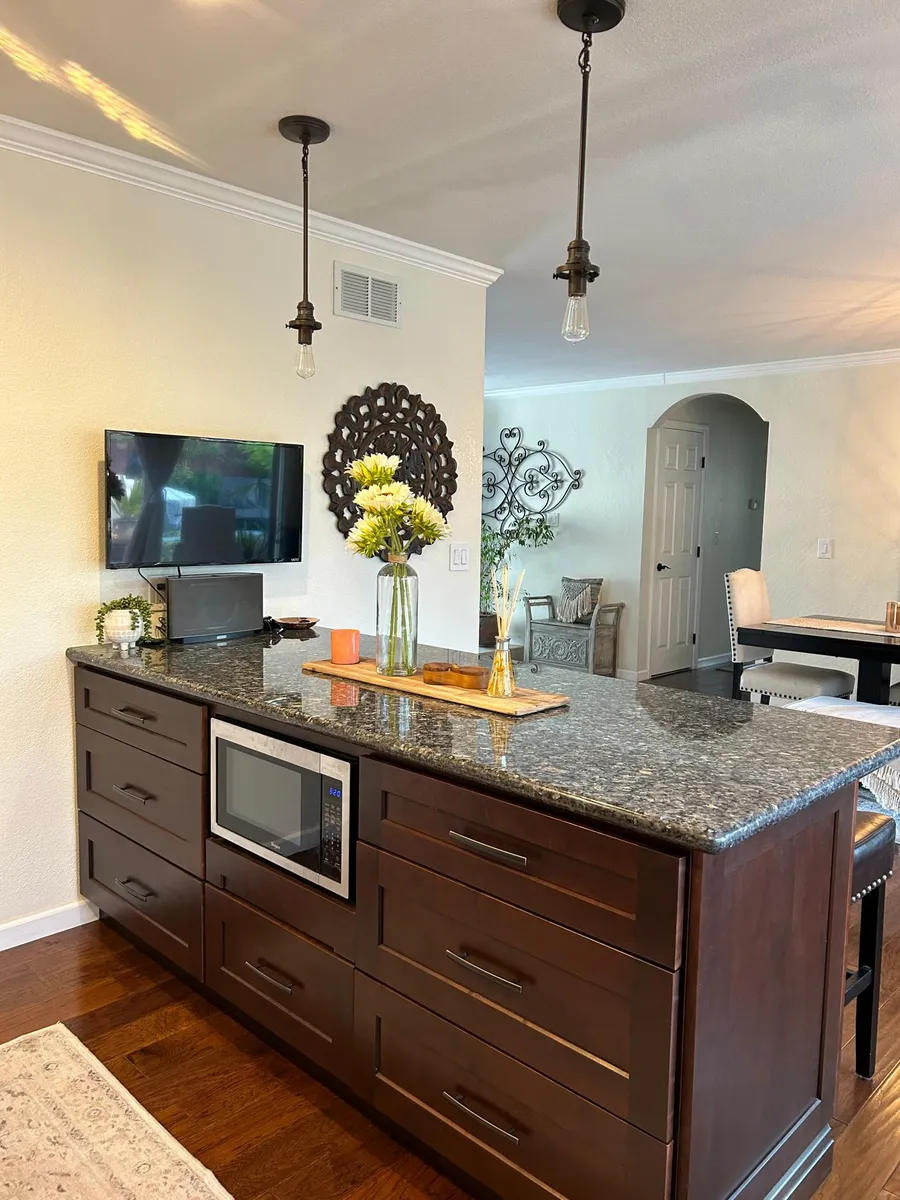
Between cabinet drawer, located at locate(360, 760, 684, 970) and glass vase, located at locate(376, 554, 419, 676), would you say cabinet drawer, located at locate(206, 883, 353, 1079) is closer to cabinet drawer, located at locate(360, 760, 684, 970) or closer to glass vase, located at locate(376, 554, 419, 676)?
cabinet drawer, located at locate(360, 760, 684, 970)

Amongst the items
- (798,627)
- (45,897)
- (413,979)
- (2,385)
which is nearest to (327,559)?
(2,385)

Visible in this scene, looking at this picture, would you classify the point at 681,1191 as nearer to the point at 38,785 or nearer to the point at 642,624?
the point at 38,785

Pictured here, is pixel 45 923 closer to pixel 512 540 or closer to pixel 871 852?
pixel 871 852

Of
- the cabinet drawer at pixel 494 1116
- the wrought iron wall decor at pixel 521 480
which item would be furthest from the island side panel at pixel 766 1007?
the wrought iron wall decor at pixel 521 480

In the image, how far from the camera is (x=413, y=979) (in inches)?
66.1

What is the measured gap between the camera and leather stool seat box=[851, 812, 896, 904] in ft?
6.36

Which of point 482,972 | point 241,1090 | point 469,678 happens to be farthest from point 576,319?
point 241,1090

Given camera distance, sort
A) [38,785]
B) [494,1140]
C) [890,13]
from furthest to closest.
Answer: [38,785] < [890,13] < [494,1140]

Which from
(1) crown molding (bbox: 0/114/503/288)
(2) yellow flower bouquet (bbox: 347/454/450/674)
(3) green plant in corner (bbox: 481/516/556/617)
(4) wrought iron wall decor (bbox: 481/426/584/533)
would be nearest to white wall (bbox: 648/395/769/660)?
(4) wrought iron wall decor (bbox: 481/426/584/533)

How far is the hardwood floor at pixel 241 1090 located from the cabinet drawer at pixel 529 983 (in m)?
0.41

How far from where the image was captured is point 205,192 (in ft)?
9.12

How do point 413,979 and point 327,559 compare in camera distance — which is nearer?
point 413,979

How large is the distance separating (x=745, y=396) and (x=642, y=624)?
1.89 meters

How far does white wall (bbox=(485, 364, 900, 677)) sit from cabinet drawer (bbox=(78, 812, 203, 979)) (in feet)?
15.3
